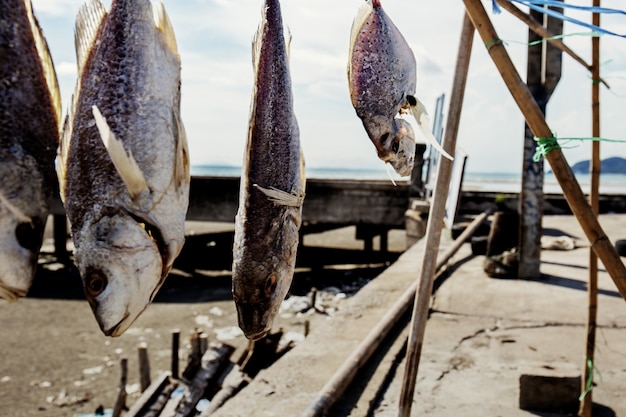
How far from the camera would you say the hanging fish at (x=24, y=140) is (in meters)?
1.58

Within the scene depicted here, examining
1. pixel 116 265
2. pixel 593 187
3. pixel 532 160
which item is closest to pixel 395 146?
pixel 116 265

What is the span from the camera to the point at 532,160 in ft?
23.9

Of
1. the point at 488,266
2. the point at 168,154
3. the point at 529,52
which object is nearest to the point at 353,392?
the point at 168,154

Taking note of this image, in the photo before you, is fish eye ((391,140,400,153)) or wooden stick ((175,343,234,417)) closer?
fish eye ((391,140,400,153))

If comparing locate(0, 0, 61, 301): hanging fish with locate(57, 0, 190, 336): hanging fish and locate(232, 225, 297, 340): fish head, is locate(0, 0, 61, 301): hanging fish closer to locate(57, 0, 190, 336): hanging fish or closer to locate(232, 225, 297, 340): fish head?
locate(57, 0, 190, 336): hanging fish

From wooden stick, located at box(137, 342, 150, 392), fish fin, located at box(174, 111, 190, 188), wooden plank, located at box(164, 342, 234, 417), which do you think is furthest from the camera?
wooden stick, located at box(137, 342, 150, 392)

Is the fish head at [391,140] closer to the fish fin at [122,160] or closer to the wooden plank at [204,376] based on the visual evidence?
the fish fin at [122,160]

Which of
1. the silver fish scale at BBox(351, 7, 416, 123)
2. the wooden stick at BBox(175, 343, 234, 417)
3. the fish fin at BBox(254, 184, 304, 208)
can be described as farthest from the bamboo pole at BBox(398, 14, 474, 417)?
the wooden stick at BBox(175, 343, 234, 417)

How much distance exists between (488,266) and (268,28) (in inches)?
268

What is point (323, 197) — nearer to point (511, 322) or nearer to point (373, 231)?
point (373, 231)

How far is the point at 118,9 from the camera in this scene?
176cm

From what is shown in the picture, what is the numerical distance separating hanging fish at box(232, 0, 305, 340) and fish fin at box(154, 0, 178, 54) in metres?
0.27

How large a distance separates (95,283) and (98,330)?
987 cm

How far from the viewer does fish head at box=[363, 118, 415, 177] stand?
1936mm
